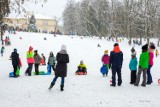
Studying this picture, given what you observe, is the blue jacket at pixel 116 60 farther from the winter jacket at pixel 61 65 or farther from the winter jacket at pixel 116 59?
the winter jacket at pixel 61 65

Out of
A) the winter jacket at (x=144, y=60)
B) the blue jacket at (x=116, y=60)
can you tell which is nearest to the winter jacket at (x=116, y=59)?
the blue jacket at (x=116, y=60)

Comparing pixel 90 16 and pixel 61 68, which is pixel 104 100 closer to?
pixel 61 68

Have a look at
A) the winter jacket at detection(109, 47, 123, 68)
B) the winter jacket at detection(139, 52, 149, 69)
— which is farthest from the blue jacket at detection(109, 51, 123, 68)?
Answer: the winter jacket at detection(139, 52, 149, 69)

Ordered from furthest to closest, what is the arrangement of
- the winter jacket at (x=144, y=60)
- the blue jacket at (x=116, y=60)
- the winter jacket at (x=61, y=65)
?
the winter jacket at (x=144, y=60) → the blue jacket at (x=116, y=60) → the winter jacket at (x=61, y=65)

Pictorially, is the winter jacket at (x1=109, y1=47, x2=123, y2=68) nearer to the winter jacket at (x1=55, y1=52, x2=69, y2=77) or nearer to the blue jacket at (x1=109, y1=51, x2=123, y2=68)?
the blue jacket at (x1=109, y1=51, x2=123, y2=68)

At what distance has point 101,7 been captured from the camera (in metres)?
75.3

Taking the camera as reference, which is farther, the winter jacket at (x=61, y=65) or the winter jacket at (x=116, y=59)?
the winter jacket at (x=116, y=59)

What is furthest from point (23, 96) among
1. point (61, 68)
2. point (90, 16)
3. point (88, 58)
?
point (90, 16)

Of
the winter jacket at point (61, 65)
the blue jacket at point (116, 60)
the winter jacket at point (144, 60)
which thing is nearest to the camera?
the winter jacket at point (61, 65)

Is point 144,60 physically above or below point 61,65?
above

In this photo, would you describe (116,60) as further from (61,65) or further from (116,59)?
(61,65)

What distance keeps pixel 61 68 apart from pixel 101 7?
2574 inches

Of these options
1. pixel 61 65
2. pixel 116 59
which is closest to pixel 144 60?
pixel 116 59


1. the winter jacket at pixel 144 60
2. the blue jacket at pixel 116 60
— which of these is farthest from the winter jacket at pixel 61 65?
the winter jacket at pixel 144 60
